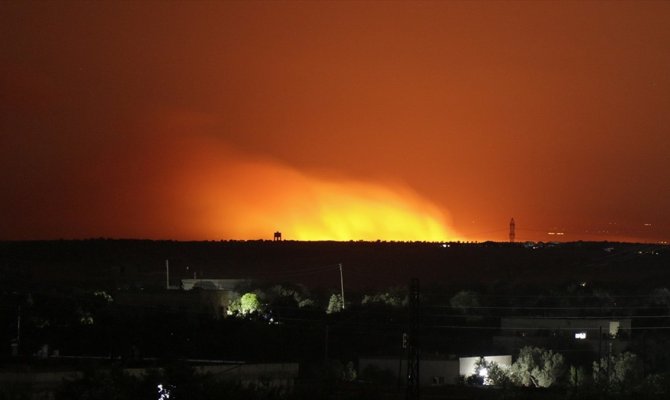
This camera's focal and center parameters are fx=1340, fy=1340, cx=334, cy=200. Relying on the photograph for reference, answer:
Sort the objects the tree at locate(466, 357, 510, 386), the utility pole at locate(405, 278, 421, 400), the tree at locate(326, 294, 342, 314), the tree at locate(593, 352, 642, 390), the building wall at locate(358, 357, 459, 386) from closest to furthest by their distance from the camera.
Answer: the utility pole at locate(405, 278, 421, 400), the building wall at locate(358, 357, 459, 386), the tree at locate(593, 352, 642, 390), the tree at locate(466, 357, 510, 386), the tree at locate(326, 294, 342, 314)

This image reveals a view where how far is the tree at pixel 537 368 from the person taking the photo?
175ft

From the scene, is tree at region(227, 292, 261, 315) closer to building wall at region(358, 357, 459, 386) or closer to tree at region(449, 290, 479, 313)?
tree at region(449, 290, 479, 313)

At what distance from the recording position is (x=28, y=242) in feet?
482

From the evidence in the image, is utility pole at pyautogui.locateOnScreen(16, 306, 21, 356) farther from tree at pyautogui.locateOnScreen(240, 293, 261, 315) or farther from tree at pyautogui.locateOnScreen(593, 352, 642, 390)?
tree at pyautogui.locateOnScreen(593, 352, 642, 390)

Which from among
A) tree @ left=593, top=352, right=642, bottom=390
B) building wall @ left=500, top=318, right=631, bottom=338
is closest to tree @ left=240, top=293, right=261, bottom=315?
A: building wall @ left=500, top=318, right=631, bottom=338

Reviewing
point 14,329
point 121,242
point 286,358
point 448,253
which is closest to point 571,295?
point 286,358

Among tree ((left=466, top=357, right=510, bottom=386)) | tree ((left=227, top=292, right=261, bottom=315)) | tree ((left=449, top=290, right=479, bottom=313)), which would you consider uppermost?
tree ((left=449, top=290, right=479, bottom=313))

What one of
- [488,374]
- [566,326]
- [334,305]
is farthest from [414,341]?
[334,305]

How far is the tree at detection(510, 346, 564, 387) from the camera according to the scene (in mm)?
53344

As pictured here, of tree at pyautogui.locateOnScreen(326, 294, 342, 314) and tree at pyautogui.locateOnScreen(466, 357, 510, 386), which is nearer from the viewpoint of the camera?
tree at pyautogui.locateOnScreen(466, 357, 510, 386)

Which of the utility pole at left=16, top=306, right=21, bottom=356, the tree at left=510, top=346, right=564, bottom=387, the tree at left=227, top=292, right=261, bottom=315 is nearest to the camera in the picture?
the utility pole at left=16, top=306, right=21, bottom=356

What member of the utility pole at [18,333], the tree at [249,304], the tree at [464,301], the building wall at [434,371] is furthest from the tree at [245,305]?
the utility pole at [18,333]

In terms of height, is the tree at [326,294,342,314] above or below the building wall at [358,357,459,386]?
above

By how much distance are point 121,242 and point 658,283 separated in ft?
208
